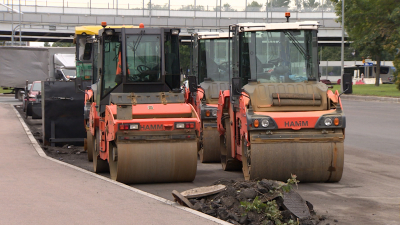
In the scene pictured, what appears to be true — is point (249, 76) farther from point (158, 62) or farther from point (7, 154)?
point (7, 154)

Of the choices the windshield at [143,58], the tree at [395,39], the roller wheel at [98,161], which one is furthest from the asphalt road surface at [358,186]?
the tree at [395,39]

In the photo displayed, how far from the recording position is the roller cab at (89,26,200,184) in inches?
407

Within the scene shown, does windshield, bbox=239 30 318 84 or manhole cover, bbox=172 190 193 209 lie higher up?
windshield, bbox=239 30 318 84

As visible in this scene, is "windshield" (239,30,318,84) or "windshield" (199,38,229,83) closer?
"windshield" (239,30,318,84)

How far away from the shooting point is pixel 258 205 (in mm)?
7836

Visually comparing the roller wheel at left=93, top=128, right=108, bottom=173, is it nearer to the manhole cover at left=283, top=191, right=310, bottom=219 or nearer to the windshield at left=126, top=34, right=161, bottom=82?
the windshield at left=126, top=34, right=161, bottom=82

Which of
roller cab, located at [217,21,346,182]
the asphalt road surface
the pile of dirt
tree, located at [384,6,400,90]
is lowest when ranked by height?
the asphalt road surface

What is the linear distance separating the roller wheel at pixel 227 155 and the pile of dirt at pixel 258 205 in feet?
11.1

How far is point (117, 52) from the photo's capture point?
1140cm

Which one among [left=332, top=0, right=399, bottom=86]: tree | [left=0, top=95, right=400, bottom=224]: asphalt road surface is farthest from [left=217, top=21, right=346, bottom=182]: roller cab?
[left=332, top=0, right=399, bottom=86]: tree

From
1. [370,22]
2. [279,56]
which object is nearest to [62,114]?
[279,56]

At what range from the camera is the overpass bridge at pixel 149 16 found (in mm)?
68312

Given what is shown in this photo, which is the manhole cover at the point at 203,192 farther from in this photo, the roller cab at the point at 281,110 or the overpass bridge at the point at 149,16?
the overpass bridge at the point at 149,16

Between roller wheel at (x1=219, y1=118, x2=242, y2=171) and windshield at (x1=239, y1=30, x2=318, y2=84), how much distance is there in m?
1.33
